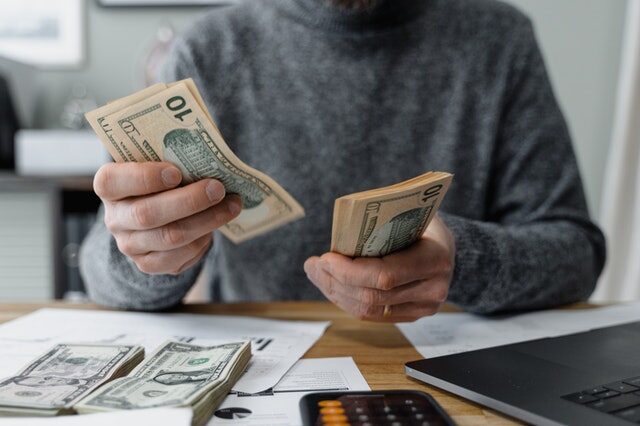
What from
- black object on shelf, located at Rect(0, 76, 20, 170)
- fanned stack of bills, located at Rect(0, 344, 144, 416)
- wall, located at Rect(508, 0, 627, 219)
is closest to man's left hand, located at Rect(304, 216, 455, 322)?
fanned stack of bills, located at Rect(0, 344, 144, 416)

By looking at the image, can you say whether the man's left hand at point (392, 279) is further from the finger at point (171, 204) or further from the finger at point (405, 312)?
the finger at point (171, 204)

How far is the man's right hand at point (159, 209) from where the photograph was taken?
0.61m

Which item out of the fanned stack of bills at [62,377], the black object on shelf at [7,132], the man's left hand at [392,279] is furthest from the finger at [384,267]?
the black object on shelf at [7,132]

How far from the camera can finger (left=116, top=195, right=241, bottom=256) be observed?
0.64 metres

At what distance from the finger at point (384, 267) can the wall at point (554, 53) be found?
5.53ft

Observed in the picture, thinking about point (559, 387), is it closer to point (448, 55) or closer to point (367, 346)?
point (367, 346)

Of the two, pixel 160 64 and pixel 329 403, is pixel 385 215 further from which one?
pixel 160 64

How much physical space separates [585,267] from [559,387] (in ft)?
1.41

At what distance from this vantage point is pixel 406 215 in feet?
1.98

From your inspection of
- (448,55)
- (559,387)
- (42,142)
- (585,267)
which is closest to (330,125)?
(448,55)

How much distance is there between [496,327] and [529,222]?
27cm

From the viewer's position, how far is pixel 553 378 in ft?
1.74

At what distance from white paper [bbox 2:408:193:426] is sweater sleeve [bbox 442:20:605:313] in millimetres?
400

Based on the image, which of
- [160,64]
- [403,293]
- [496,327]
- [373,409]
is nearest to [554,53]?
[160,64]
